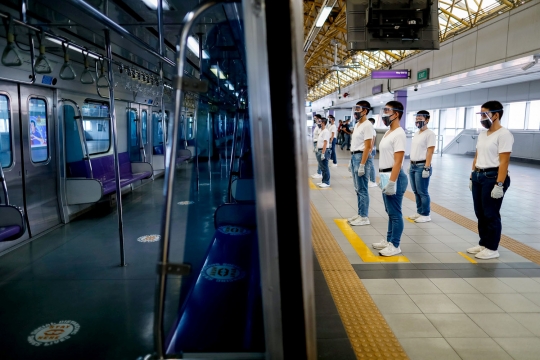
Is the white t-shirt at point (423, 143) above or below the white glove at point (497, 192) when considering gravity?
above

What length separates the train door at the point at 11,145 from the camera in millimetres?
4711

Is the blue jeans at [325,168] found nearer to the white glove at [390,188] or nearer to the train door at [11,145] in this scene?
the white glove at [390,188]

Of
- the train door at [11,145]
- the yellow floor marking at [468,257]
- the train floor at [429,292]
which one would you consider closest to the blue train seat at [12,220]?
the train door at [11,145]

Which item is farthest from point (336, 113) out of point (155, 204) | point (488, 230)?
point (488, 230)

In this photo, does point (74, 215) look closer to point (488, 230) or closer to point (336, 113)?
point (488, 230)

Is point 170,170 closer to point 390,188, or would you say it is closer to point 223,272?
point 223,272

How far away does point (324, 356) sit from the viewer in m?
2.49

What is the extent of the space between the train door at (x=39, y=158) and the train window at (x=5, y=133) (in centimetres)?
22

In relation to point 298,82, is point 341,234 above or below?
below

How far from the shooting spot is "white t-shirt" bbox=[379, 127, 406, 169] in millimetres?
4309

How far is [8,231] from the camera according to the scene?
3.67m

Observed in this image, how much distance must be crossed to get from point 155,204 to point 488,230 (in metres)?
6.02

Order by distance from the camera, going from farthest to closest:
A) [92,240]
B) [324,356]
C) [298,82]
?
[92,240] → [324,356] → [298,82]

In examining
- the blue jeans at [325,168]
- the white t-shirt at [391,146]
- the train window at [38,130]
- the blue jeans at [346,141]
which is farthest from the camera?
the blue jeans at [346,141]
